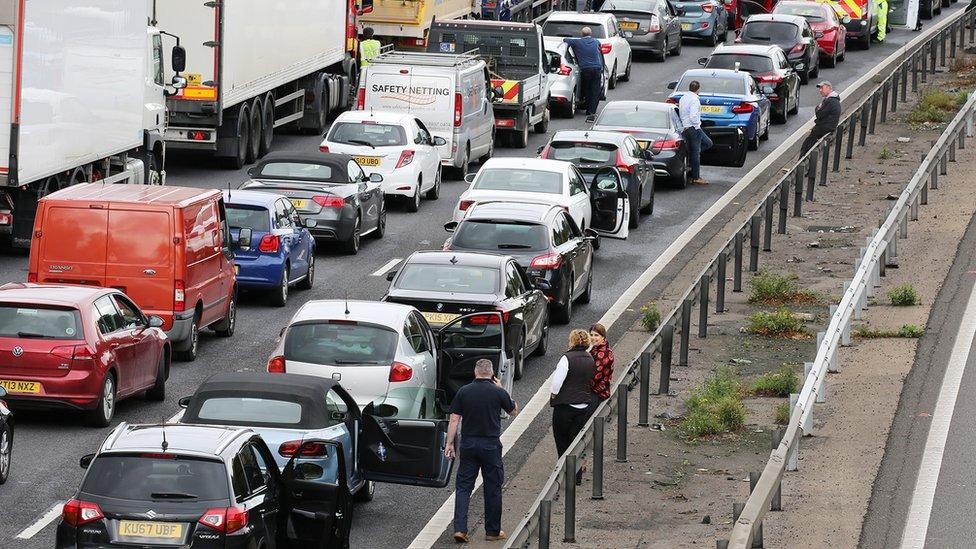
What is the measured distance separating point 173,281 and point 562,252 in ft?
16.0

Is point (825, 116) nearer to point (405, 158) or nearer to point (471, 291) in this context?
point (405, 158)

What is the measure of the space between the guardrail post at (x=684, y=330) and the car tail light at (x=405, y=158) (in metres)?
11.2

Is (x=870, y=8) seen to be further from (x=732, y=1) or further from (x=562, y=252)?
(x=562, y=252)

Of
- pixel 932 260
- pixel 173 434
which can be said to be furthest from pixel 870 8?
pixel 173 434

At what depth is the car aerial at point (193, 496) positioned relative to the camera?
469 inches

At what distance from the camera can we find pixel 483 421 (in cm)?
1465

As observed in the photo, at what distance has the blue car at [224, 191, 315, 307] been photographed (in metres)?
23.6

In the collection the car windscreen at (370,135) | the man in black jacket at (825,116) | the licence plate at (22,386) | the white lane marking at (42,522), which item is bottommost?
the white lane marking at (42,522)

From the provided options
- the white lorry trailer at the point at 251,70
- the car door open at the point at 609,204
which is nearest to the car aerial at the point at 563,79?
the white lorry trailer at the point at 251,70

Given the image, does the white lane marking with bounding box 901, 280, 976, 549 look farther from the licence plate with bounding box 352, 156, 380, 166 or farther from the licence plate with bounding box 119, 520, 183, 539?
the licence plate with bounding box 352, 156, 380, 166

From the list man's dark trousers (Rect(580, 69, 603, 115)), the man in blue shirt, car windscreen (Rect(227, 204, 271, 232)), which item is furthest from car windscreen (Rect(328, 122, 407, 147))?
man's dark trousers (Rect(580, 69, 603, 115))

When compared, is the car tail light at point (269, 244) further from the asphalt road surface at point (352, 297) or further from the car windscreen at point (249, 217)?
the asphalt road surface at point (352, 297)

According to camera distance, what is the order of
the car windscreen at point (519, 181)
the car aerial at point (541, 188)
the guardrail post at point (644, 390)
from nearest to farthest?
the guardrail post at point (644, 390) < the car aerial at point (541, 188) < the car windscreen at point (519, 181)

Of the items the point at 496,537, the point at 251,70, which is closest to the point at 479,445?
the point at 496,537
